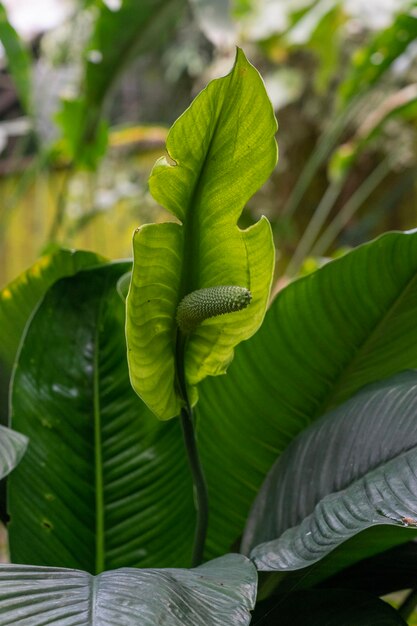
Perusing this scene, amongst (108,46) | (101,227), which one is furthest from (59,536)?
(101,227)

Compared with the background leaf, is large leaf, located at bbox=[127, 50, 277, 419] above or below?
below

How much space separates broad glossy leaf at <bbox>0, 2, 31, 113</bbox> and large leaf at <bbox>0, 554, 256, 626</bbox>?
57.3 inches

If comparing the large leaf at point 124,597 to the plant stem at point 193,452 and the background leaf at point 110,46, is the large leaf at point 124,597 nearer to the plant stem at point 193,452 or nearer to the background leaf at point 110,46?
the plant stem at point 193,452

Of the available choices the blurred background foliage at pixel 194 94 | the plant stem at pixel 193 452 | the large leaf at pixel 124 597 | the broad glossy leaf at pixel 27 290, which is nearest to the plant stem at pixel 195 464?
the plant stem at pixel 193 452

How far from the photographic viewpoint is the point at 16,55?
1843 millimetres

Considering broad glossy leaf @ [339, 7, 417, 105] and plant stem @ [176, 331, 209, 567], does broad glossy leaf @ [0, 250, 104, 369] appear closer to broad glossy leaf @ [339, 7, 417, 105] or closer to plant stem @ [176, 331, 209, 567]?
plant stem @ [176, 331, 209, 567]

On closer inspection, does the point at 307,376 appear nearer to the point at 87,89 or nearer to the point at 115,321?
the point at 115,321

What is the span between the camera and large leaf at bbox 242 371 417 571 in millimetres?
481

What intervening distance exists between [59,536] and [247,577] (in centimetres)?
26

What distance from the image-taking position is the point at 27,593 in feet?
1.32

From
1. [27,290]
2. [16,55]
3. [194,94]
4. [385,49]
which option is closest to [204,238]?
[27,290]

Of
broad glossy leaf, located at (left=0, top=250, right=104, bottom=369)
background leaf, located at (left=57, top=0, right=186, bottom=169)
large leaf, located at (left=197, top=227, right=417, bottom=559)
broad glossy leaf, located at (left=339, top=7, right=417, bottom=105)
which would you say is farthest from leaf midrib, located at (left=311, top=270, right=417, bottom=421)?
background leaf, located at (left=57, top=0, right=186, bottom=169)

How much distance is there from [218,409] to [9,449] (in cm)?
23

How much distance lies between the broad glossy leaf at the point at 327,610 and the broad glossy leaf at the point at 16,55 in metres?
1.41
